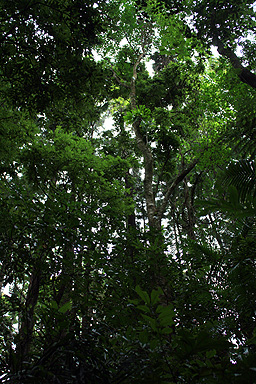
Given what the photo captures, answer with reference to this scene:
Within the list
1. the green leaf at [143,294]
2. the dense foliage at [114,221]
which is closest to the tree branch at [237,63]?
the dense foliage at [114,221]

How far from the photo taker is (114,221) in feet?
11.9

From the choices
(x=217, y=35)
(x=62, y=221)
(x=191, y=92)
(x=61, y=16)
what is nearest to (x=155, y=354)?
(x=62, y=221)

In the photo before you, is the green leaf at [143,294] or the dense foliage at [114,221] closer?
the green leaf at [143,294]

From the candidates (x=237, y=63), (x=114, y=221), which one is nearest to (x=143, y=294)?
(x=114, y=221)

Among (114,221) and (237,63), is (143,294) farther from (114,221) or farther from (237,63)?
(237,63)

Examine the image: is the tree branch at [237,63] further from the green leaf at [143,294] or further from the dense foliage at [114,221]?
the green leaf at [143,294]

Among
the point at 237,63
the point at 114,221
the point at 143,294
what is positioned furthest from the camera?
the point at 237,63

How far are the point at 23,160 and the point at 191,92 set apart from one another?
7.35m

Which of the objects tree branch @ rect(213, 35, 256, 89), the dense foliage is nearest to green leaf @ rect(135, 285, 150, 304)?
the dense foliage

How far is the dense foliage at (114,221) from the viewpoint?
138cm

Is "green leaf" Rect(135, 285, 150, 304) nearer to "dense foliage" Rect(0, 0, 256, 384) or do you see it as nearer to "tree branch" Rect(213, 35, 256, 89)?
"dense foliage" Rect(0, 0, 256, 384)

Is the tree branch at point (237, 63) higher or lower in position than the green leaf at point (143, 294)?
higher

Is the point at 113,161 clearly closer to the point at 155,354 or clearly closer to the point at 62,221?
the point at 62,221

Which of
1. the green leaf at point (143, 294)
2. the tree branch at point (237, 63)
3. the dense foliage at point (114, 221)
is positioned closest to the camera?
the green leaf at point (143, 294)
